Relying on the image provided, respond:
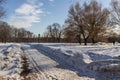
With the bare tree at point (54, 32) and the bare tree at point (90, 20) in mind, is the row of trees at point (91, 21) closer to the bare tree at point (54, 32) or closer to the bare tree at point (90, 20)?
the bare tree at point (90, 20)

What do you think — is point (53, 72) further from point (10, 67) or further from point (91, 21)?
point (91, 21)

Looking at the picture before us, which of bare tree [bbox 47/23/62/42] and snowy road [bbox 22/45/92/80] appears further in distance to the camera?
bare tree [bbox 47/23/62/42]

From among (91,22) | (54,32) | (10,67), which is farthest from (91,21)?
(54,32)

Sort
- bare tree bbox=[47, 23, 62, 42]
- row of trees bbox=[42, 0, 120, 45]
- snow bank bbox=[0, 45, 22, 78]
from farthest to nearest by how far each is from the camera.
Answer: bare tree bbox=[47, 23, 62, 42]
row of trees bbox=[42, 0, 120, 45]
snow bank bbox=[0, 45, 22, 78]

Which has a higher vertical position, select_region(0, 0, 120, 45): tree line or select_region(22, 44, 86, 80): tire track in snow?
select_region(0, 0, 120, 45): tree line

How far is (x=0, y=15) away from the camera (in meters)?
36.2

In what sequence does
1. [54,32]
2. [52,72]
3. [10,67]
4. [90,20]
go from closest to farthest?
[52,72] < [10,67] < [90,20] < [54,32]

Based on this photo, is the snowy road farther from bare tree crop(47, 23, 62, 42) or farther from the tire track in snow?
bare tree crop(47, 23, 62, 42)

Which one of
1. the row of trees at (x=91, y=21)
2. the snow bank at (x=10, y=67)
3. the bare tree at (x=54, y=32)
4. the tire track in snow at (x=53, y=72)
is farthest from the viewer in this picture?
the bare tree at (x=54, y=32)

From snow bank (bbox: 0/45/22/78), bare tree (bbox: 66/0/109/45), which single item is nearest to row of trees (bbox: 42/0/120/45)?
bare tree (bbox: 66/0/109/45)

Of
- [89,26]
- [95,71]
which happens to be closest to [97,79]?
[95,71]

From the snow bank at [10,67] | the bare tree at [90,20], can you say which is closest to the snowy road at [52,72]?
the snow bank at [10,67]

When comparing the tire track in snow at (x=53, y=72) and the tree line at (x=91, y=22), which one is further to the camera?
the tree line at (x=91, y=22)

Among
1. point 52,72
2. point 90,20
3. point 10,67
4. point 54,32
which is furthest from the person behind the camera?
point 54,32
